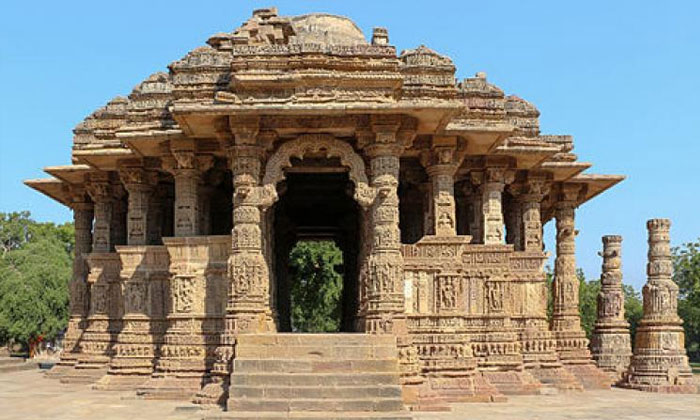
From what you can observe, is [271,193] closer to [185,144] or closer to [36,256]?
[185,144]

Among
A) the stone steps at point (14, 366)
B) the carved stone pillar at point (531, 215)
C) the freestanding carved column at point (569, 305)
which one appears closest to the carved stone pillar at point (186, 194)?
the carved stone pillar at point (531, 215)

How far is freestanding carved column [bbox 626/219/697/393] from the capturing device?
622 inches

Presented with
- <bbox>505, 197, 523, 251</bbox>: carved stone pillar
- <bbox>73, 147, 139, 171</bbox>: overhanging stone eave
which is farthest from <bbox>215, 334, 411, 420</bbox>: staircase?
<bbox>505, 197, 523, 251</bbox>: carved stone pillar

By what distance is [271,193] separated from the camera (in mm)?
12203

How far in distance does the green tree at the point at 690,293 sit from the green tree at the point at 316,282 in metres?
14.2

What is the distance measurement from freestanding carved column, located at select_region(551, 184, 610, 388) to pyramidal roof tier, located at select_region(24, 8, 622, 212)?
2.84 meters

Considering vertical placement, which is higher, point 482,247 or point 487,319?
point 482,247

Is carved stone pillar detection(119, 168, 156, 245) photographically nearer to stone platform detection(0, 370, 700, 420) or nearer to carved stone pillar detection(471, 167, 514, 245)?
stone platform detection(0, 370, 700, 420)

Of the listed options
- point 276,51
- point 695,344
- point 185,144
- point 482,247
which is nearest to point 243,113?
point 276,51

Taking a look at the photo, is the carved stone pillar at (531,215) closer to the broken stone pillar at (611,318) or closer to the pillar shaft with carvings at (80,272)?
the broken stone pillar at (611,318)

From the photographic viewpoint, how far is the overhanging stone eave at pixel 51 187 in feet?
60.9

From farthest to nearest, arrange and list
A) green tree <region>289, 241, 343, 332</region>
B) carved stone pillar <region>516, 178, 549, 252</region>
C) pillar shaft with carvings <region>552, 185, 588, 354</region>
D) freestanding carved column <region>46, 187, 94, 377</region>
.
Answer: green tree <region>289, 241, 343, 332</region>, freestanding carved column <region>46, 187, 94, 377</region>, pillar shaft with carvings <region>552, 185, 588, 354</region>, carved stone pillar <region>516, 178, 549, 252</region>

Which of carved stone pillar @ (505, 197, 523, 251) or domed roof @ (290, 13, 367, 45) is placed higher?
domed roof @ (290, 13, 367, 45)

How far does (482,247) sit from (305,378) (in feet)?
14.7
